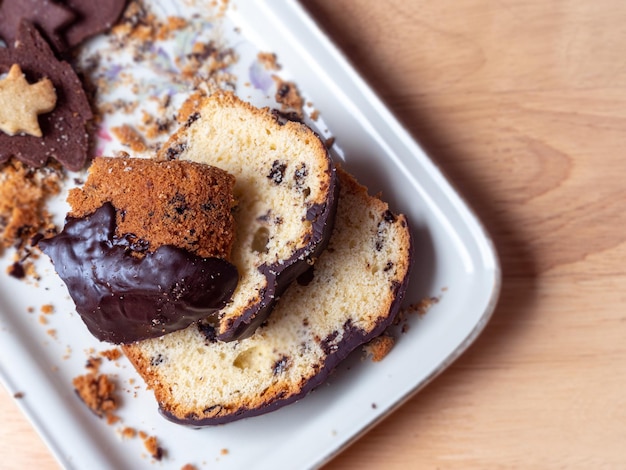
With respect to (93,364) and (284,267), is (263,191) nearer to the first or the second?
(284,267)

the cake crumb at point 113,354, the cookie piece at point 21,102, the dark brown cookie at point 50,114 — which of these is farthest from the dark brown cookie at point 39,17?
the cake crumb at point 113,354

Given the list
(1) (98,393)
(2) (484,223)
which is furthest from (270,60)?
(1) (98,393)

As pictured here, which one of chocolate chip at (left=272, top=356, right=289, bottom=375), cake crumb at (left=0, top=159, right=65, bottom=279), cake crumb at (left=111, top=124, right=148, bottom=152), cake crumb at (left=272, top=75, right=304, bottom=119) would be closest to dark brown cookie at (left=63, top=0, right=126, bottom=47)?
cake crumb at (left=111, top=124, right=148, bottom=152)

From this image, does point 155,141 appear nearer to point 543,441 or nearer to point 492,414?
point 492,414

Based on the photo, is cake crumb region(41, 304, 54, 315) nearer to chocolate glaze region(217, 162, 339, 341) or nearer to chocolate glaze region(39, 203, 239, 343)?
chocolate glaze region(39, 203, 239, 343)

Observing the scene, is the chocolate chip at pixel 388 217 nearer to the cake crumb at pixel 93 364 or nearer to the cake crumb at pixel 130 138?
the cake crumb at pixel 130 138

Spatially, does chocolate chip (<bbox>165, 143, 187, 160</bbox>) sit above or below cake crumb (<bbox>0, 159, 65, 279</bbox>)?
below
